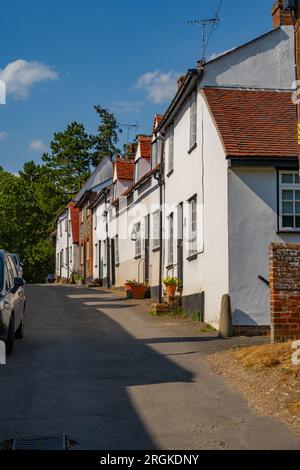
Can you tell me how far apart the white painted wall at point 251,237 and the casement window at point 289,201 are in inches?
7.8

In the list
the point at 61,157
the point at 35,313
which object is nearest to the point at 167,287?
the point at 35,313

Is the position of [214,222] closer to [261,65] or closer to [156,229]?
[261,65]

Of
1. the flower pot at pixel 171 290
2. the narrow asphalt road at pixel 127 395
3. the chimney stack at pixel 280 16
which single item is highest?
the chimney stack at pixel 280 16

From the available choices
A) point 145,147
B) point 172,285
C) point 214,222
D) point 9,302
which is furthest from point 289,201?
point 145,147

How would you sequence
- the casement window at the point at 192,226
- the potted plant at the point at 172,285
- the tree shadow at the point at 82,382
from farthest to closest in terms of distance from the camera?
the potted plant at the point at 172,285
the casement window at the point at 192,226
the tree shadow at the point at 82,382

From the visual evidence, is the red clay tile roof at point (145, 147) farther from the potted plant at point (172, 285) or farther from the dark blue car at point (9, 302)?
the dark blue car at point (9, 302)

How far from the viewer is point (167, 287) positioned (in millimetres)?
20297

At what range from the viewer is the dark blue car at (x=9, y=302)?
446 inches

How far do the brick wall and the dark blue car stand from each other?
4595mm

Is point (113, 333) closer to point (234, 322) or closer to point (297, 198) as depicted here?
point (234, 322)

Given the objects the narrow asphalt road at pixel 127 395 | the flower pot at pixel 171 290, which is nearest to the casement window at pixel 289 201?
the narrow asphalt road at pixel 127 395

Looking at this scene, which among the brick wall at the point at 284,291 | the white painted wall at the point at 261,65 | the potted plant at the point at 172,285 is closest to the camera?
the brick wall at the point at 284,291

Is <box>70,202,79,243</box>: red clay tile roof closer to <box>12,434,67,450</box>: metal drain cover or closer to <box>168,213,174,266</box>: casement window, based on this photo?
<box>168,213,174,266</box>: casement window
